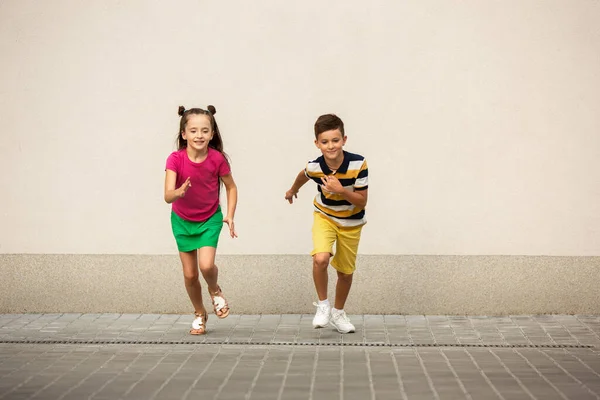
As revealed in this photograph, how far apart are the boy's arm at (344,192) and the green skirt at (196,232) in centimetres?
100

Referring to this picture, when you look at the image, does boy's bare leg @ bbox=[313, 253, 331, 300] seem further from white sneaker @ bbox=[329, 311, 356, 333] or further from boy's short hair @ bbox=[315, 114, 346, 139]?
boy's short hair @ bbox=[315, 114, 346, 139]

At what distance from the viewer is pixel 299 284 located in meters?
10.1

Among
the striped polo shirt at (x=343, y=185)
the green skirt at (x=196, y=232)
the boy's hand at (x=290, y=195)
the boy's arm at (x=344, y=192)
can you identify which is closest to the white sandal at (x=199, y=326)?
the green skirt at (x=196, y=232)

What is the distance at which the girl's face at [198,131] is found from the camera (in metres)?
8.94

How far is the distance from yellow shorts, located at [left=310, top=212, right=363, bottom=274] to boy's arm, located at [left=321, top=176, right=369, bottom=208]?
340 millimetres

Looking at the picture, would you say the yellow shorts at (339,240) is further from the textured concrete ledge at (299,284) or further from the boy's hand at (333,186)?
the textured concrete ledge at (299,284)

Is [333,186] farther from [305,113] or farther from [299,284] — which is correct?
[299,284]

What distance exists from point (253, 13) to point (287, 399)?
14.3 ft

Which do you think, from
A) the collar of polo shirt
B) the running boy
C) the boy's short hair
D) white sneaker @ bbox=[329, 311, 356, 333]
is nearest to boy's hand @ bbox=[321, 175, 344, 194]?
the running boy

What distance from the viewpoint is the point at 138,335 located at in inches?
355

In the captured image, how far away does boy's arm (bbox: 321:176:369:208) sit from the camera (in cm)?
865

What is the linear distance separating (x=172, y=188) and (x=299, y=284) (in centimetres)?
183

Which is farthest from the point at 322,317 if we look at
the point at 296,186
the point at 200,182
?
the point at 200,182

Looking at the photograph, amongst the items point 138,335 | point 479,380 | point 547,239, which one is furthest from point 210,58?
point 479,380
